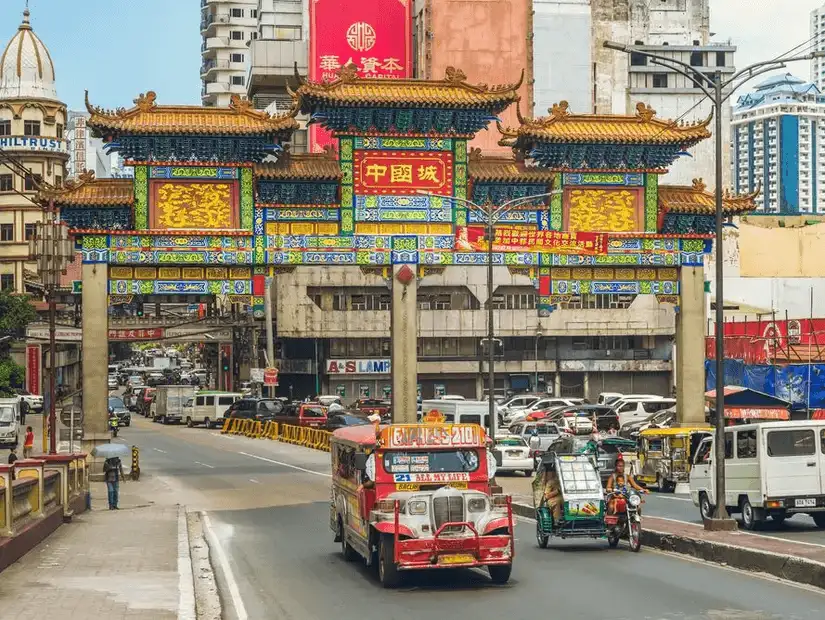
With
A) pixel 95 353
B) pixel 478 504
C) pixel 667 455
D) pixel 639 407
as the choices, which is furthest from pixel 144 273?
pixel 639 407

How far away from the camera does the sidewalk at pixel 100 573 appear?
1661cm

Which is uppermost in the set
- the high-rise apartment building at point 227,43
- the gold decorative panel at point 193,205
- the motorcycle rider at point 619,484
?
the high-rise apartment building at point 227,43

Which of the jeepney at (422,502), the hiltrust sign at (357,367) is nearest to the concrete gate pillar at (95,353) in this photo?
the jeepney at (422,502)

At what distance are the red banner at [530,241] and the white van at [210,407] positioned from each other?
38113mm

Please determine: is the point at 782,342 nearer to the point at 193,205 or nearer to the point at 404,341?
the point at 404,341

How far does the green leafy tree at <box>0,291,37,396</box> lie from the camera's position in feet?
274

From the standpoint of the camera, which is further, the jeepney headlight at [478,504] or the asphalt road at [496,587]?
the jeepney headlight at [478,504]

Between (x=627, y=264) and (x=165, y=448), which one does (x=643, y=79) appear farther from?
(x=627, y=264)

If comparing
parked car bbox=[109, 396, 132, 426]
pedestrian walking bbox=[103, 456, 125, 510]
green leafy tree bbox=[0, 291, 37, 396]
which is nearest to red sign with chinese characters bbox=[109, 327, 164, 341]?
parked car bbox=[109, 396, 132, 426]

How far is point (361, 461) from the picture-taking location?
21.7m

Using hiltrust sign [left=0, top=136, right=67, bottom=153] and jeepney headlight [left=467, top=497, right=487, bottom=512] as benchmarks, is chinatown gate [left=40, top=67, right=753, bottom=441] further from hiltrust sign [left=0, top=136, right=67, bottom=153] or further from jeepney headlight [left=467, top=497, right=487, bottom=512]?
hiltrust sign [left=0, top=136, right=67, bottom=153]

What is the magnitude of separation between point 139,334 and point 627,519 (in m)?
51.9

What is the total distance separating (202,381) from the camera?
436ft

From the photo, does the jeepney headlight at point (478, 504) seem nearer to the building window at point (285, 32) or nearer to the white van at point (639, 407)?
the white van at point (639, 407)
